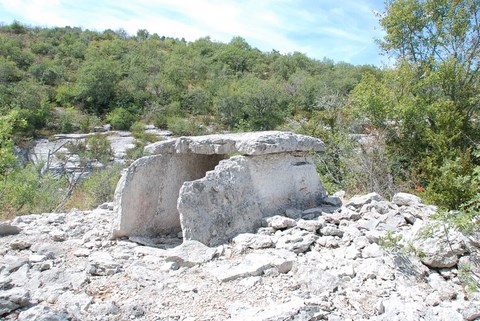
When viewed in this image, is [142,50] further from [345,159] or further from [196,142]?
[196,142]

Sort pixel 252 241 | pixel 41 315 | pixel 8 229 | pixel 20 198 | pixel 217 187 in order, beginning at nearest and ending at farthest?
pixel 41 315, pixel 252 241, pixel 217 187, pixel 8 229, pixel 20 198

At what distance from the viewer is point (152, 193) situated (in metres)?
5.86

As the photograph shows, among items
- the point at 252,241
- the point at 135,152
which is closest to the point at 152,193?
the point at 252,241

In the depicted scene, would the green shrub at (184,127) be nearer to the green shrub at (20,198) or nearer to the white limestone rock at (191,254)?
the green shrub at (20,198)

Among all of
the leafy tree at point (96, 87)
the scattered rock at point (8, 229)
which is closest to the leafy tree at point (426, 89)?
the scattered rock at point (8, 229)

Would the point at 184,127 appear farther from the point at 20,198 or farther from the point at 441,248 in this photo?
the point at 441,248

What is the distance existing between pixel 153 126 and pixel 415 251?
27.9 meters

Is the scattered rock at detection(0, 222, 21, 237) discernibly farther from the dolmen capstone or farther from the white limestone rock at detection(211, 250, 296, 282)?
the white limestone rock at detection(211, 250, 296, 282)

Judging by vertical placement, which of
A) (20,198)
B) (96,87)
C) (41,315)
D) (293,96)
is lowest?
(20,198)

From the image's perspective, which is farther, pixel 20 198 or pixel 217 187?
pixel 20 198

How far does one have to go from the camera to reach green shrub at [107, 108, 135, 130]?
96.4ft

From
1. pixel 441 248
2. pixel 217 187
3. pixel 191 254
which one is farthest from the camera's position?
pixel 217 187

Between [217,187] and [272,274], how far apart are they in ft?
4.90

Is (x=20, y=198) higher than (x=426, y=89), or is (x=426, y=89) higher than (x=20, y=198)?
(x=426, y=89)
